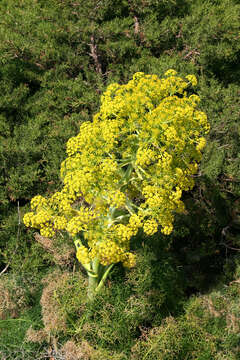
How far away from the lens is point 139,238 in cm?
288

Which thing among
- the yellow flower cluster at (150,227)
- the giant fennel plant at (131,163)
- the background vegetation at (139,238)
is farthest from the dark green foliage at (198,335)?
the yellow flower cluster at (150,227)

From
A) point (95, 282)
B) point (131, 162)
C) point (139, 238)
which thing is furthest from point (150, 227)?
point (139, 238)

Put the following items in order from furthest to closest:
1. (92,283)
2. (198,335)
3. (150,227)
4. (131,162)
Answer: (198,335) < (92,283) < (131,162) < (150,227)

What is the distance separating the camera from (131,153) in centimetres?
196

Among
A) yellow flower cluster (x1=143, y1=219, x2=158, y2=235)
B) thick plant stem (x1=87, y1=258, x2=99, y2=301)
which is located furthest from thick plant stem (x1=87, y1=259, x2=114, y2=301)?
yellow flower cluster (x1=143, y1=219, x2=158, y2=235)

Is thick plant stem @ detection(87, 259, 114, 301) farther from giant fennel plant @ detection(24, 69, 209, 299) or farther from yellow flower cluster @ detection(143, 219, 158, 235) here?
yellow flower cluster @ detection(143, 219, 158, 235)

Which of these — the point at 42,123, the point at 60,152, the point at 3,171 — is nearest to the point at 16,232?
the point at 3,171

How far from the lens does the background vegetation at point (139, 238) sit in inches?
93.7

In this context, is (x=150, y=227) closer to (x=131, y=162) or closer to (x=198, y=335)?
(x=131, y=162)

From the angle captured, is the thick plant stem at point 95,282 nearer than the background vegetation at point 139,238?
Yes

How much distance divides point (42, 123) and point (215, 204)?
191 centimetres

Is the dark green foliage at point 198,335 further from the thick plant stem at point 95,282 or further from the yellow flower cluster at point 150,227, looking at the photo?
the yellow flower cluster at point 150,227

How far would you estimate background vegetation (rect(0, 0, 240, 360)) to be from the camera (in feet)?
7.81

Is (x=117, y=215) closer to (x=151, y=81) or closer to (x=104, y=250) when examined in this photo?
(x=104, y=250)
